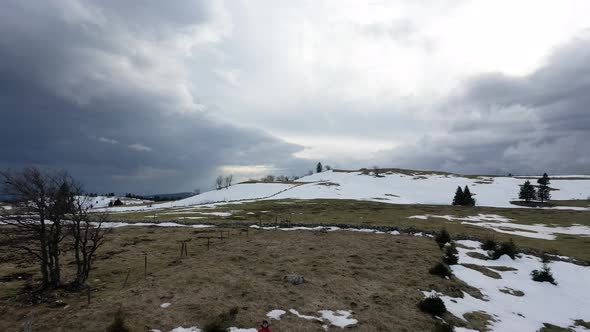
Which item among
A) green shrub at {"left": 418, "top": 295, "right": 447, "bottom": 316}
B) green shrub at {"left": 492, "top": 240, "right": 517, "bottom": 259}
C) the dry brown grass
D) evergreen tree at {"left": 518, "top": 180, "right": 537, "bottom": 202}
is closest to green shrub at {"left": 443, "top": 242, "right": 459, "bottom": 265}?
the dry brown grass

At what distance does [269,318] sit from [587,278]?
105 feet

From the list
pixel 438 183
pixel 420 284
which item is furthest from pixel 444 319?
pixel 438 183

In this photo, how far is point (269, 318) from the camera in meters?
16.9

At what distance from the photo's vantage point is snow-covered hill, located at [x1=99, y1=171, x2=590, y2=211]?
123500 millimetres

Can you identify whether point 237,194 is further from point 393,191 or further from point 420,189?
point 420,189

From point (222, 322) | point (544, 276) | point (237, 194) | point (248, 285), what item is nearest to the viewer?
point (222, 322)

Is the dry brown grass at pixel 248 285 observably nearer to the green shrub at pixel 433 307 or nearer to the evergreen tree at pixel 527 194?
the green shrub at pixel 433 307

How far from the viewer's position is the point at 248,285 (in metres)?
21.3

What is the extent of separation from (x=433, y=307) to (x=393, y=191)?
5196 inches

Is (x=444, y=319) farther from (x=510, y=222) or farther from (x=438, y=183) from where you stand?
(x=438, y=183)

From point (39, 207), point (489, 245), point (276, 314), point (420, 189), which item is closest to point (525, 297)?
point (489, 245)

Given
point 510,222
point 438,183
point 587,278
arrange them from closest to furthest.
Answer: point 587,278 < point 510,222 < point 438,183

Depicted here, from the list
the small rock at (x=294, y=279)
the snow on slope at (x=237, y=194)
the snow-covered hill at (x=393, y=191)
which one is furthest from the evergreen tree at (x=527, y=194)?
the small rock at (x=294, y=279)

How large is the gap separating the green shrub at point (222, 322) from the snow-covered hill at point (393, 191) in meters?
100
